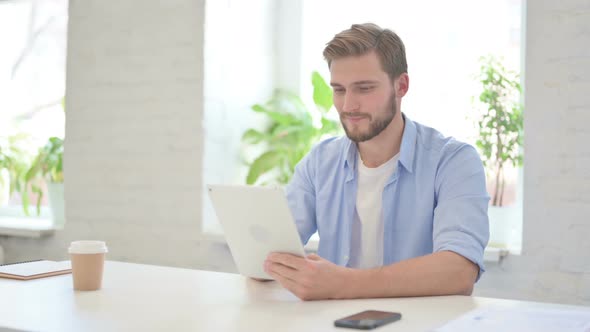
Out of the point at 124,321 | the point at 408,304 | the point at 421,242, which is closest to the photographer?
the point at 124,321

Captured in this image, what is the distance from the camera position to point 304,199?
219 centimetres

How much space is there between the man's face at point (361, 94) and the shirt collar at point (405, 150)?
8cm

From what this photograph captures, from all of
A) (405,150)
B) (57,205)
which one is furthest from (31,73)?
(405,150)

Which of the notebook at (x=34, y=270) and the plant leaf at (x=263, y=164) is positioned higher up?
the plant leaf at (x=263, y=164)

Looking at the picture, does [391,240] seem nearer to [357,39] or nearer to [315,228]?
[315,228]

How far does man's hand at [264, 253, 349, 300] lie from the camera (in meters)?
1.54

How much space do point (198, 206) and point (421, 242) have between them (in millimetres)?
1398

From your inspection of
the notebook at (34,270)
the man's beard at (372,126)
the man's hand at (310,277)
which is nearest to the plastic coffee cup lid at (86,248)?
the notebook at (34,270)

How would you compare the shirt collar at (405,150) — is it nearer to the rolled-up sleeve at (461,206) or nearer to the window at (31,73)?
the rolled-up sleeve at (461,206)

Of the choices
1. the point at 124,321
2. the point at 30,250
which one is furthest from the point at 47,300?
the point at 30,250

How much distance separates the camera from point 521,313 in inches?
54.2

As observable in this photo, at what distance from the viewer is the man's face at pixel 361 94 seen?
199 centimetres

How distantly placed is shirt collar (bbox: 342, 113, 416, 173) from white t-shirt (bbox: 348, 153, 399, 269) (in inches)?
2.6

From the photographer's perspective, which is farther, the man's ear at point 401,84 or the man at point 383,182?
the man's ear at point 401,84
